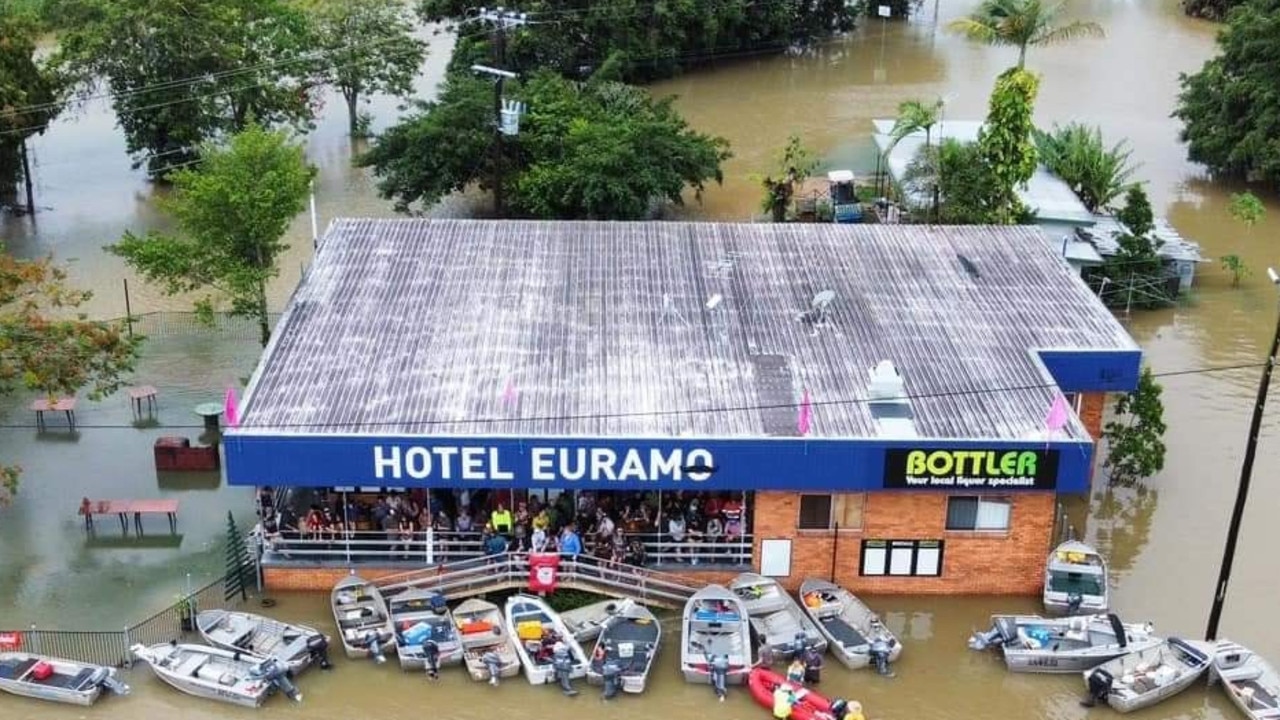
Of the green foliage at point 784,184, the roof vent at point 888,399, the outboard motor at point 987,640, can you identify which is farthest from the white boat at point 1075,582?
the green foliage at point 784,184

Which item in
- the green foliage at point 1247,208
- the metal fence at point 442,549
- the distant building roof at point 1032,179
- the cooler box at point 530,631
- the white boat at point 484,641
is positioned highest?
the distant building roof at point 1032,179

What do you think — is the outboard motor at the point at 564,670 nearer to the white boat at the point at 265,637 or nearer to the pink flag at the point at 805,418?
the white boat at the point at 265,637

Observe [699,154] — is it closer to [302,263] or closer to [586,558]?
[302,263]

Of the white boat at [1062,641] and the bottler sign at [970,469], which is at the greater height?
the bottler sign at [970,469]

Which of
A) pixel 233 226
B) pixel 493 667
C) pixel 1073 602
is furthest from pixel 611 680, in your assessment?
pixel 233 226

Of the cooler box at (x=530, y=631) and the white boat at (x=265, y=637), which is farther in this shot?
the cooler box at (x=530, y=631)

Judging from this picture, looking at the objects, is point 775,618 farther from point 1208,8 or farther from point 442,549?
point 1208,8

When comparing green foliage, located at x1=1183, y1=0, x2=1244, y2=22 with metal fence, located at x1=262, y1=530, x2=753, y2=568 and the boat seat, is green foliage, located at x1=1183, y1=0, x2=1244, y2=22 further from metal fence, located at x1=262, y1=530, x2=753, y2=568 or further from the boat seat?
the boat seat

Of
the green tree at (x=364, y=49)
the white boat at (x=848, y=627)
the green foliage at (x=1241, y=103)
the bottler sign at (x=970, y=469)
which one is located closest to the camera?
the white boat at (x=848, y=627)
